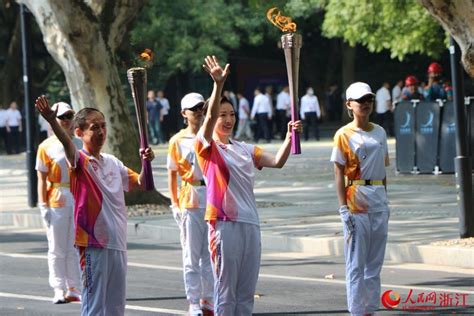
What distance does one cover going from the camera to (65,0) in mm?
20172

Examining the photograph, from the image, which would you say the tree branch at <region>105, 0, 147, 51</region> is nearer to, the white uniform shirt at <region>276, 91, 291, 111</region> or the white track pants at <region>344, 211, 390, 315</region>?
the white track pants at <region>344, 211, 390, 315</region>

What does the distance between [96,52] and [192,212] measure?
979 centimetres

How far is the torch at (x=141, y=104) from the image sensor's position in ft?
27.5

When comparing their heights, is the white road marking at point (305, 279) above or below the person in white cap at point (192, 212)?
below

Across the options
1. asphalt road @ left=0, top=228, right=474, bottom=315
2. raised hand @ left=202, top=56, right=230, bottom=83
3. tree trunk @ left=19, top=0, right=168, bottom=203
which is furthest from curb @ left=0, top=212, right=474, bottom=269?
raised hand @ left=202, top=56, right=230, bottom=83

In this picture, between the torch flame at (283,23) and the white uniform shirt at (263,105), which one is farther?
the white uniform shirt at (263,105)

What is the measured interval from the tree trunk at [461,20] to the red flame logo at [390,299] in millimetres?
3239

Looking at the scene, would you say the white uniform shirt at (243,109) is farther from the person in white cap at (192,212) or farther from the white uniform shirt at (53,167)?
the person in white cap at (192,212)

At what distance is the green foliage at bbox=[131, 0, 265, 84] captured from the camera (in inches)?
1759

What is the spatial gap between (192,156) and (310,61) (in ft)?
152

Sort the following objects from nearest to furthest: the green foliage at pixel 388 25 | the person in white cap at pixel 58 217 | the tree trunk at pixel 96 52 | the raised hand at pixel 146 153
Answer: the raised hand at pixel 146 153, the person in white cap at pixel 58 217, the tree trunk at pixel 96 52, the green foliage at pixel 388 25

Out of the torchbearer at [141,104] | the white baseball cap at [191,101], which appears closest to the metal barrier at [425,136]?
the white baseball cap at [191,101]

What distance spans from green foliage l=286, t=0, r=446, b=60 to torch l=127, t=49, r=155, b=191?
79.0ft

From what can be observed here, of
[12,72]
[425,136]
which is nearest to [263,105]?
[12,72]
